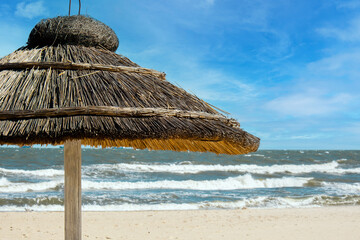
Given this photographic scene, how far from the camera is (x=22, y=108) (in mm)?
2432

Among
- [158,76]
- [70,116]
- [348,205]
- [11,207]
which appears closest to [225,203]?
[348,205]

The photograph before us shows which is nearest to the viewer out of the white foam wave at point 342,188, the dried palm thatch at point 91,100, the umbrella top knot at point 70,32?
the dried palm thatch at point 91,100

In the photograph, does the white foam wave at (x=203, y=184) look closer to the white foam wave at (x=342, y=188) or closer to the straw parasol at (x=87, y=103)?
the white foam wave at (x=342, y=188)

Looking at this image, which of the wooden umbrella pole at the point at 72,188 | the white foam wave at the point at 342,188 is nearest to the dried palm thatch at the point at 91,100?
the wooden umbrella pole at the point at 72,188

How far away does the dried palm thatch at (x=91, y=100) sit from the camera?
2340 millimetres

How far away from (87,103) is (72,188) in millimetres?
937

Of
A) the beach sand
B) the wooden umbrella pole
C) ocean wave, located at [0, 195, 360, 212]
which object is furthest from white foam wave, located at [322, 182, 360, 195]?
the wooden umbrella pole

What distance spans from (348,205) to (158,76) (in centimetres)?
908

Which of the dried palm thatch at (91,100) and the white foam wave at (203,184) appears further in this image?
the white foam wave at (203,184)

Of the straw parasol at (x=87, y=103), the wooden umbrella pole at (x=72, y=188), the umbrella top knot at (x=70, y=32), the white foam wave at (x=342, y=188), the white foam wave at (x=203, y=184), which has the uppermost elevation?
the umbrella top knot at (x=70, y=32)

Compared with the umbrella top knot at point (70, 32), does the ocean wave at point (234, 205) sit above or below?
below

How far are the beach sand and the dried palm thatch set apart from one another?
13.4 feet

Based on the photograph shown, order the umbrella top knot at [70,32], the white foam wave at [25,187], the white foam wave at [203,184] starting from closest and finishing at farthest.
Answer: the umbrella top knot at [70,32] → the white foam wave at [25,187] → the white foam wave at [203,184]

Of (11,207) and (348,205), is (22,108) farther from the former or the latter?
(348,205)
